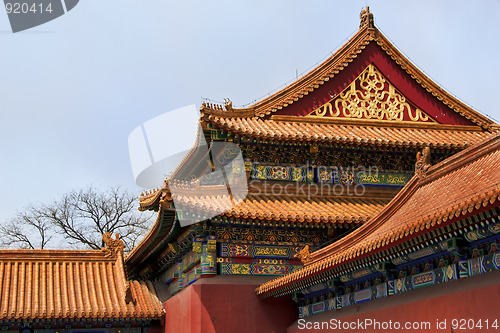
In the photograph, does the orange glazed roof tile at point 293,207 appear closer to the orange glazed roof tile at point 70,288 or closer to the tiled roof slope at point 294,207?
the tiled roof slope at point 294,207

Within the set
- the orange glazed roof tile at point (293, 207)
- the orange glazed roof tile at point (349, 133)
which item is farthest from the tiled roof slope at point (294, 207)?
the orange glazed roof tile at point (349, 133)

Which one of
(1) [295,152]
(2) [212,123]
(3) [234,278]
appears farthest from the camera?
(1) [295,152]

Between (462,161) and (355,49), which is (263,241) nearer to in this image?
(462,161)

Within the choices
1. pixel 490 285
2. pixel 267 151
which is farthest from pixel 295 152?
pixel 490 285

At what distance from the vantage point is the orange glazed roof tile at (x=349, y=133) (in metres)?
14.6

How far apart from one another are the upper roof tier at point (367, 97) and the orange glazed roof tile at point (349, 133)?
0.08 metres

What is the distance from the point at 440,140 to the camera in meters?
15.7

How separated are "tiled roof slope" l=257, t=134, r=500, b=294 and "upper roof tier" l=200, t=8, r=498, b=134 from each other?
4863 mm

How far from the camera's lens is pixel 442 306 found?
8.37m

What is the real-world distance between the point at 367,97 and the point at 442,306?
8.95m

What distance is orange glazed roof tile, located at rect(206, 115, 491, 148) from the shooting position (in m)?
14.6

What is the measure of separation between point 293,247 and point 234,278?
1501 millimetres

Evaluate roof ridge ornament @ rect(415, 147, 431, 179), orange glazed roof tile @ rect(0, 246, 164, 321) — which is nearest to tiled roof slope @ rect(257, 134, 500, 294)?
roof ridge ornament @ rect(415, 147, 431, 179)

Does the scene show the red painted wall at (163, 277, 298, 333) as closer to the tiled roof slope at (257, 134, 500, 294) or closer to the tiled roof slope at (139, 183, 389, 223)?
the tiled roof slope at (257, 134, 500, 294)
